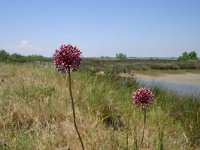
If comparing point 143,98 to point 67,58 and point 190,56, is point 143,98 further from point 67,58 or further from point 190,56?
point 190,56

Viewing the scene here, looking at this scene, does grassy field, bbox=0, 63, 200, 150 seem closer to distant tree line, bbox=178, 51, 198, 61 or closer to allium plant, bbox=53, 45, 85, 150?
allium plant, bbox=53, 45, 85, 150

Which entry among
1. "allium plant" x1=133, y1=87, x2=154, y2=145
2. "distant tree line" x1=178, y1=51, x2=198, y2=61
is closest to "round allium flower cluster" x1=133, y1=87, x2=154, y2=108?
"allium plant" x1=133, y1=87, x2=154, y2=145

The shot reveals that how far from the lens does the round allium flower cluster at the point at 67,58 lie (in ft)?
11.1

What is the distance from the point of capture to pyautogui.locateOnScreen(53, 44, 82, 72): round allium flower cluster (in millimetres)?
3385

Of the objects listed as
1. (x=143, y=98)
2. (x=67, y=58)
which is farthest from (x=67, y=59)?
(x=143, y=98)

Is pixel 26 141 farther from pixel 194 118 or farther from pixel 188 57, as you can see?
pixel 188 57

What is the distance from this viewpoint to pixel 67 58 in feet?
11.1

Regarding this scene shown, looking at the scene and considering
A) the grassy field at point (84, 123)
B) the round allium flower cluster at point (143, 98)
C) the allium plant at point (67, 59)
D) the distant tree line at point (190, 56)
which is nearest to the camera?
the allium plant at point (67, 59)

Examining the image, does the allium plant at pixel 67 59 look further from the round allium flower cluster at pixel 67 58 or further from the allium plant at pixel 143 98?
the allium plant at pixel 143 98

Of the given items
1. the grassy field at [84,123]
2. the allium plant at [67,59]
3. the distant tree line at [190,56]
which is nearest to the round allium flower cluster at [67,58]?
the allium plant at [67,59]

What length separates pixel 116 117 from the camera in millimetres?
7000

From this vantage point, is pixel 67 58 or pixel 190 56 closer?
pixel 67 58

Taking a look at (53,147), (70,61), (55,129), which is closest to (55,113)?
(55,129)

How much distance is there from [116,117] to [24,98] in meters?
1.78
